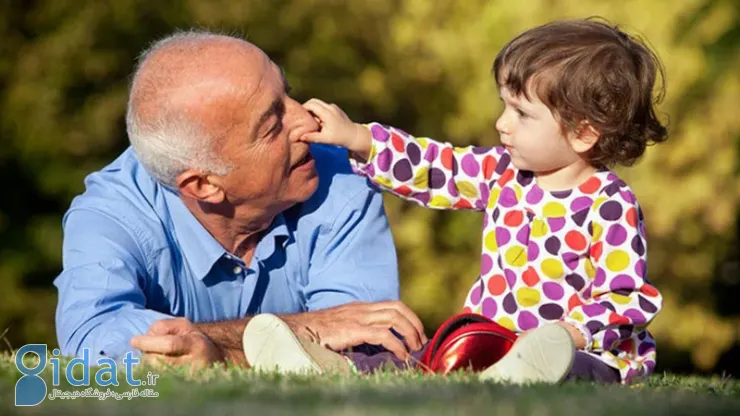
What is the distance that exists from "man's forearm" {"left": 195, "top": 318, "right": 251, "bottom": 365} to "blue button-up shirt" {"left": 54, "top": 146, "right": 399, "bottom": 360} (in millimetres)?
309

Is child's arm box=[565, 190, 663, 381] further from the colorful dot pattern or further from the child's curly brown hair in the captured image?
the child's curly brown hair

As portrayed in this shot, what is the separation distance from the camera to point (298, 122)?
496 cm

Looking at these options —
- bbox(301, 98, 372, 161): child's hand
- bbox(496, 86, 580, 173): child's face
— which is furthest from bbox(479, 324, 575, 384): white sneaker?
bbox(301, 98, 372, 161): child's hand

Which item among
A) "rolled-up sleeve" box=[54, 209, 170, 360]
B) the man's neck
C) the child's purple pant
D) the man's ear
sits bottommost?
the child's purple pant

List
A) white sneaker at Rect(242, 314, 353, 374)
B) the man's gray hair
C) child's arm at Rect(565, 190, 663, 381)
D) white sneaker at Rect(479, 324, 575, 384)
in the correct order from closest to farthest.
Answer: white sneaker at Rect(479, 324, 575, 384) → white sneaker at Rect(242, 314, 353, 374) → child's arm at Rect(565, 190, 663, 381) → the man's gray hair

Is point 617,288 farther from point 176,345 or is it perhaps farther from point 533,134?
point 176,345

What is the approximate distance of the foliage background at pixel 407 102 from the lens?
33.8ft

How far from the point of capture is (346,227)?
204 inches

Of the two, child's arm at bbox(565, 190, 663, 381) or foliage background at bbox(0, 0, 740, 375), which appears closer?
child's arm at bbox(565, 190, 663, 381)

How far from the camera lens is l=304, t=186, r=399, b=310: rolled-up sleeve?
16.6 ft

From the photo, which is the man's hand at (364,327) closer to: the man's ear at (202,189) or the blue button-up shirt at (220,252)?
the blue button-up shirt at (220,252)

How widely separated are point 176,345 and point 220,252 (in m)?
1.01

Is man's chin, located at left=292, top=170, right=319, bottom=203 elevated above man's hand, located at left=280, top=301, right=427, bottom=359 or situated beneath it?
elevated above

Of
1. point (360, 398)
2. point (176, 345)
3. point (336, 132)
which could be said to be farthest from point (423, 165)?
point (360, 398)
